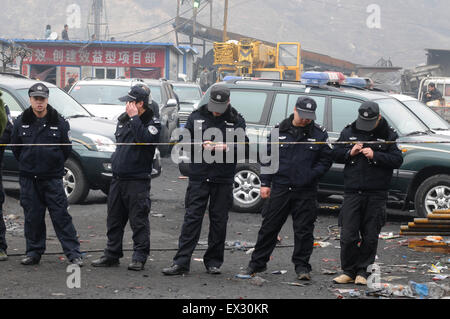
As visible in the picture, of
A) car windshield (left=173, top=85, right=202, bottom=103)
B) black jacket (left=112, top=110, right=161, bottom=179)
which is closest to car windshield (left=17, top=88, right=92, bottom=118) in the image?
black jacket (left=112, top=110, right=161, bottom=179)

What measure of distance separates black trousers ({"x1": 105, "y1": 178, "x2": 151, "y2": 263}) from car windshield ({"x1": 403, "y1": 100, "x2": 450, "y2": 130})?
5.50 m

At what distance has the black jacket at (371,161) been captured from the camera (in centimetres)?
731

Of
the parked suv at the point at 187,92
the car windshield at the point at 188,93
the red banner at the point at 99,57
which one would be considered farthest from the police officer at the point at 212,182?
the red banner at the point at 99,57

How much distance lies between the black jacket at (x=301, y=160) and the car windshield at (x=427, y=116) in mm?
4473

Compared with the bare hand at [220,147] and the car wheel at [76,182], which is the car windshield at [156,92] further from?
the bare hand at [220,147]

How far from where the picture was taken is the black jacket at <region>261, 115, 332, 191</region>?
7.43 metres

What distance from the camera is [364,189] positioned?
→ 24.0ft

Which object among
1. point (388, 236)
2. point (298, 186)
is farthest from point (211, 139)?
point (388, 236)

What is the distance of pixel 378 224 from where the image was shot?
738cm

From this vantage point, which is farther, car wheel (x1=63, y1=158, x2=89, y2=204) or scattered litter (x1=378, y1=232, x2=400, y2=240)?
car wheel (x1=63, y1=158, x2=89, y2=204)

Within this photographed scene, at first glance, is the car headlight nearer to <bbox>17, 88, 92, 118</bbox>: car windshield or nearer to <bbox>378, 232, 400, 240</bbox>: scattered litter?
<bbox>17, 88, 92, 118</bbox>: car windshield

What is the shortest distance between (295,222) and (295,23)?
5077 inches
